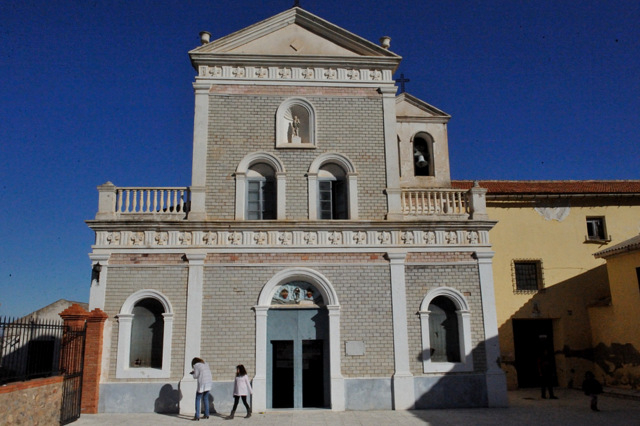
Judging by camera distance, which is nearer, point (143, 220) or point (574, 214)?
point (143, 220)

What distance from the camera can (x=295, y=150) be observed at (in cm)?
1612

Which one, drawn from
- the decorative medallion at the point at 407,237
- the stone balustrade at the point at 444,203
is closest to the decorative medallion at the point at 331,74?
the stone balustrade at the point at 444,203

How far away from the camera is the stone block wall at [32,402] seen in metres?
10.0

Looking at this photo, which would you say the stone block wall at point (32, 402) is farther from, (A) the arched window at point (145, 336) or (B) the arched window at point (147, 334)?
(B) the arched window at point (147, 334)

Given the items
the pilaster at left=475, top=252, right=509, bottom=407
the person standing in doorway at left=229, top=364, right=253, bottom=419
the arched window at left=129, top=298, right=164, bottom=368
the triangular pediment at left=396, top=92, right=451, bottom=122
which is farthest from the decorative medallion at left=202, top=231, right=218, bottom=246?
the triangular pediment at left=396, top=92, right=451, bottom=122

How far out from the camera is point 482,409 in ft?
47.6

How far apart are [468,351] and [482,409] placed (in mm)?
1547

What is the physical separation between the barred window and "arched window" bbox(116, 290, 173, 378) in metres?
12.7

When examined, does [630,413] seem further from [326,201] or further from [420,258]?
[326,201]

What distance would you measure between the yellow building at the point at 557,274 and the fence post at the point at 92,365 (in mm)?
13503

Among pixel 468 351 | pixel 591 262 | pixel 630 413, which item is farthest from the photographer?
pixel 591 262

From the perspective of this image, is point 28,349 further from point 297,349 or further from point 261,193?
point 261,193

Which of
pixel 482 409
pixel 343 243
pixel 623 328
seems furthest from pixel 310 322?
pixel 623 328

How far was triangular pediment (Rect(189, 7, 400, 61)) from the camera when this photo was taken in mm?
16766
